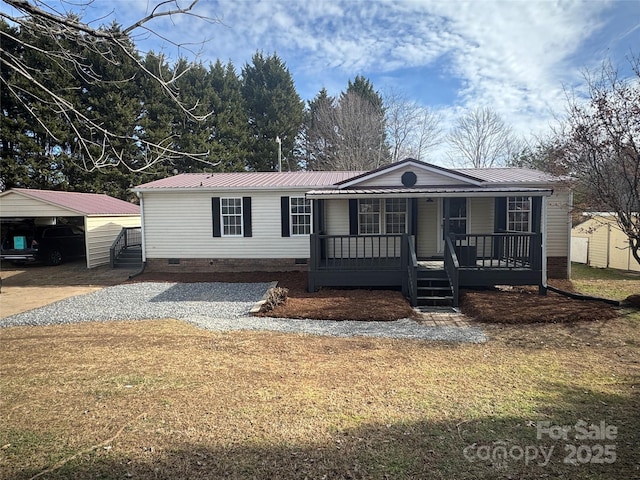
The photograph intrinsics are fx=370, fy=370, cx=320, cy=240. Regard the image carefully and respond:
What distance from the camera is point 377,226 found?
38.5ft

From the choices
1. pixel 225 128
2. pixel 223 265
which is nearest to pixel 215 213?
pixel 223 265

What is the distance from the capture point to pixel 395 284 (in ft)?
31.6

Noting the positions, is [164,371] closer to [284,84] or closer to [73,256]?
[73,256]

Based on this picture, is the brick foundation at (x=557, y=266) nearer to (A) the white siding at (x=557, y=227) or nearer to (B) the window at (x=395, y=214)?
(A) the white siding at (x=557, y=227)

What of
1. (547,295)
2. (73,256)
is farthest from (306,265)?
(73,256)

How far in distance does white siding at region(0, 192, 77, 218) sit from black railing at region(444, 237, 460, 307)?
45.2 feet

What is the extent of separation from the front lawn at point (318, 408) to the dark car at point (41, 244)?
11.1m

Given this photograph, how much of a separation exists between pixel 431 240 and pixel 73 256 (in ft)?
51.3

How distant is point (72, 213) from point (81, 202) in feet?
6.68

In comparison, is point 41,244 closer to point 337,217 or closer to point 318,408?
point 337,217

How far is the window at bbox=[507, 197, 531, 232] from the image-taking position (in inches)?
460

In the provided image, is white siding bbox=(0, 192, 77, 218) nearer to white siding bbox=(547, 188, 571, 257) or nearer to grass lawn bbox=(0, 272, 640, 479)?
grass lawn bbox=(0, 272, 640, 479)

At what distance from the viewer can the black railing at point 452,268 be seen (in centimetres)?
851

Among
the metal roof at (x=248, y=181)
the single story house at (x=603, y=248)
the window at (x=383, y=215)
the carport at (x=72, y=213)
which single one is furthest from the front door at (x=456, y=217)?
the carport at (x=72, y=213)
